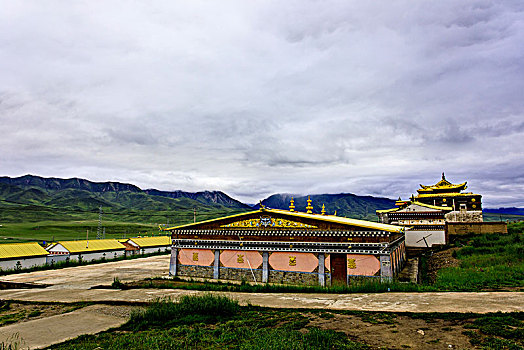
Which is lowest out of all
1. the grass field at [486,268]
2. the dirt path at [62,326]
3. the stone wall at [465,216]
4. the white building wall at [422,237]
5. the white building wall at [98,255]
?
the white building wall at [98,255]

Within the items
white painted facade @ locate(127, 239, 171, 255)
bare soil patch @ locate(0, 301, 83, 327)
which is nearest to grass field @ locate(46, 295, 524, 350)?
bare soil patch @ locate(0, 301, 83, 327)

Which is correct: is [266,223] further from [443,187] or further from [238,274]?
[443,187]

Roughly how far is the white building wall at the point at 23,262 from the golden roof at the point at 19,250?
1.37 ft

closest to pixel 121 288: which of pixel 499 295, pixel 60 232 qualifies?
pixel 499 295

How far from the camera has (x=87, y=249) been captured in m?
41.5

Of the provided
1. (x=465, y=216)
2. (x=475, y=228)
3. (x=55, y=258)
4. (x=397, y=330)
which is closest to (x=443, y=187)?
(x=465, y=216)

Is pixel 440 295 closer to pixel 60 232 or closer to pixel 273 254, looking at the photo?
pixel 273 254

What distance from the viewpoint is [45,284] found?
22.8 metres

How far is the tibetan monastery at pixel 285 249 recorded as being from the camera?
697 inches

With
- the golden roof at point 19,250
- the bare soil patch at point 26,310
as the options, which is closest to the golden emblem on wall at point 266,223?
the bare soil patch at point 26,310

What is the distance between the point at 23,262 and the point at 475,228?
4821 cm

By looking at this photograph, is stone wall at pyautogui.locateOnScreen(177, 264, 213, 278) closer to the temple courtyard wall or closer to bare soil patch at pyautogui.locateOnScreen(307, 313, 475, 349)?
the temple courtyard wall

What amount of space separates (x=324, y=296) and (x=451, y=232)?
24709 millimetres

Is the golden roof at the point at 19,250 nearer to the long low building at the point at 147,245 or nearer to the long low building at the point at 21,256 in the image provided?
the long low building at the point at 21,256
